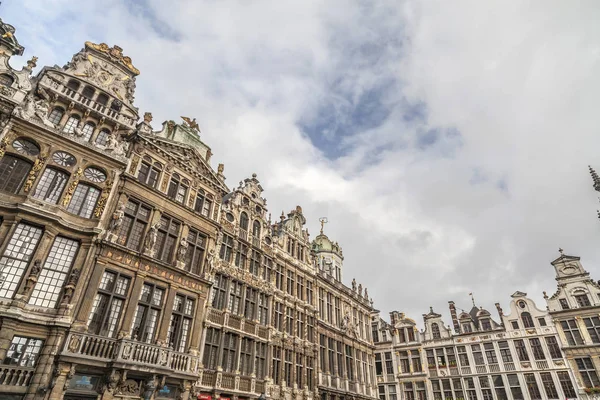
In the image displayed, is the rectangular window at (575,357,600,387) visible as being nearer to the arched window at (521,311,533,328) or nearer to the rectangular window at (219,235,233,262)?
the arched window at (521,311,533,328)

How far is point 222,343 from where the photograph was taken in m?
24.5

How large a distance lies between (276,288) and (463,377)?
28797 millimetres

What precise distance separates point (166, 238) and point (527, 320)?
42.5 meters

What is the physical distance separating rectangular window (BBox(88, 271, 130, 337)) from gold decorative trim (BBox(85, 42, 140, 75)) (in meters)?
15.1

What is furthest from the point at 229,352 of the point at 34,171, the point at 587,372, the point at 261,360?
the point at 587,372

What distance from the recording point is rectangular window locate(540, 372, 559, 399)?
38219 millimetres

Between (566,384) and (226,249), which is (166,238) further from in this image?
(566,384)

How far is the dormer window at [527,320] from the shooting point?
42412 millimetres

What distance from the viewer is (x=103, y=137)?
22906 mm

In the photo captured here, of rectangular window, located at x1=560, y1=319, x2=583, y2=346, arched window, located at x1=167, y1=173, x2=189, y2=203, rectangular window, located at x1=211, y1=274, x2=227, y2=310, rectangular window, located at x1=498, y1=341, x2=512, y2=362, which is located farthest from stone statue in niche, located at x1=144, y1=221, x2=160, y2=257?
rectangular window, located at x1=560, y1=319, x2=583, y2=346

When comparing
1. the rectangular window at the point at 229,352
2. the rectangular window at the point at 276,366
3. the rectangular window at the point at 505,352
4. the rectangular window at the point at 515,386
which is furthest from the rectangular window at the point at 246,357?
the rectangular window at the point at 505,352

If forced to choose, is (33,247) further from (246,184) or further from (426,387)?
(426,387)

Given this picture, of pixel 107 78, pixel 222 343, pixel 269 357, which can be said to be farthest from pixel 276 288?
pixel 107 78

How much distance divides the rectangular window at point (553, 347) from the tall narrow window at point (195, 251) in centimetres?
4010
